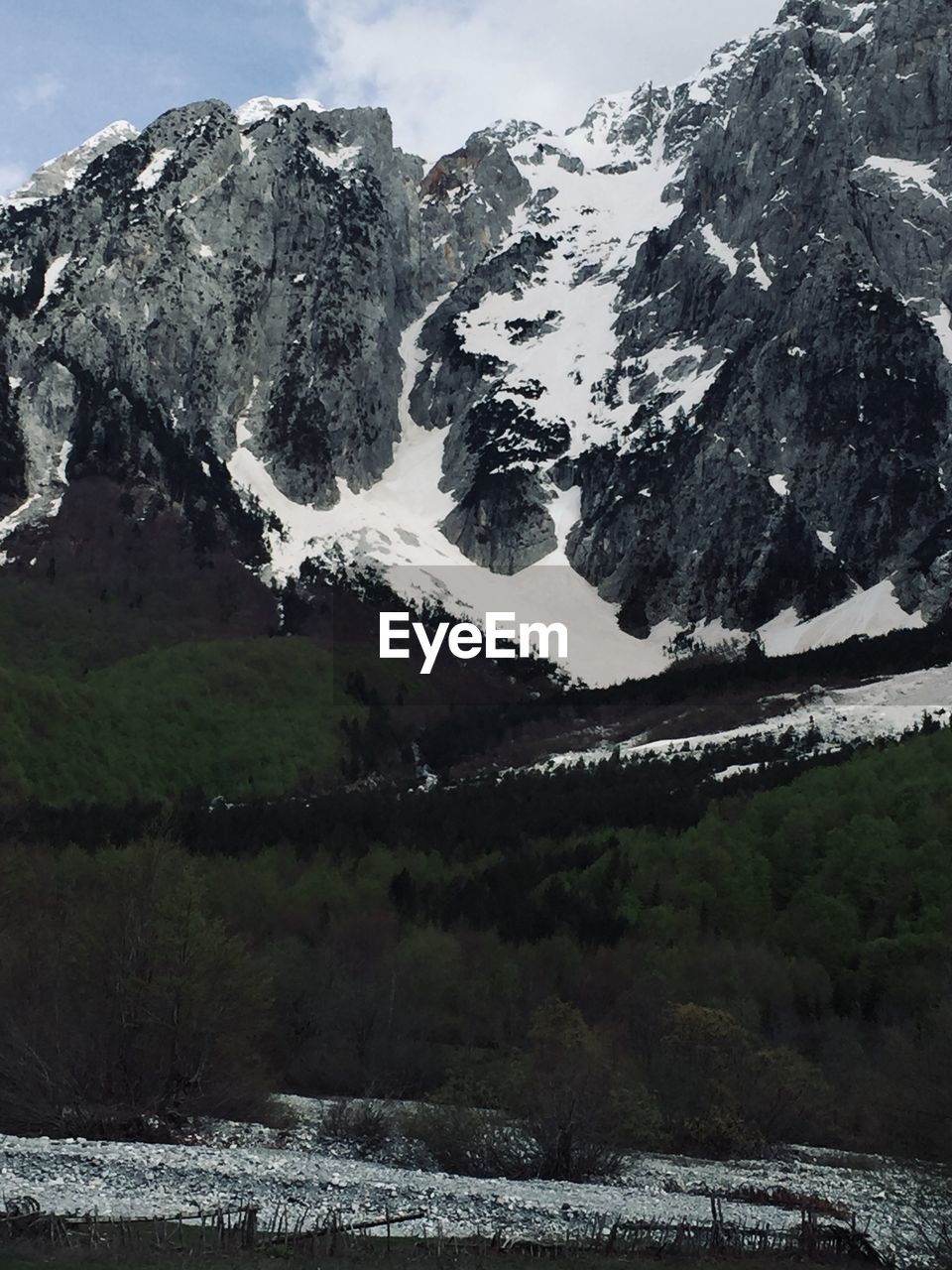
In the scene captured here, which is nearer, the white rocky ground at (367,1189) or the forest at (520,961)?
the white rocky ground at (367,1189)

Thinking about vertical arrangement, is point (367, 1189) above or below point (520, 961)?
above

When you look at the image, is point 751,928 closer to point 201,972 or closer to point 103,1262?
point 201,972

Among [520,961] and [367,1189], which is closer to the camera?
[367,1189]

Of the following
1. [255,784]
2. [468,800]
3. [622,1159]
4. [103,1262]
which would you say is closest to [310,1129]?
[622,1159]

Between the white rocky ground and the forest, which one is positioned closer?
the white rocky ground
